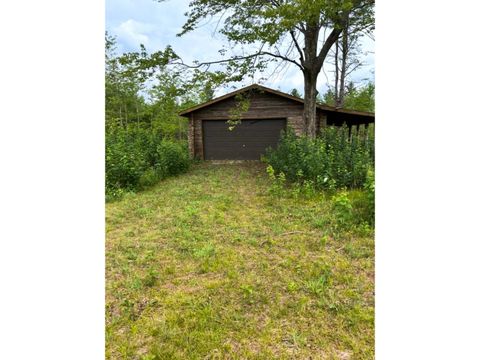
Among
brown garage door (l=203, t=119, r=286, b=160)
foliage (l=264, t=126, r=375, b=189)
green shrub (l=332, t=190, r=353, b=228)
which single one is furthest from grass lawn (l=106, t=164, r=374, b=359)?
brown garage door (l=203, t=119, r=286, b=160)

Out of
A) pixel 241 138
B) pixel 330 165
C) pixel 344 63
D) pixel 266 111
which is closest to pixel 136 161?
pixel 330 165

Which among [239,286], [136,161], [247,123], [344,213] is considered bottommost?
[239,286]

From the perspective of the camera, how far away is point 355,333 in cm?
163

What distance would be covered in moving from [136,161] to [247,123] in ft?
18.8

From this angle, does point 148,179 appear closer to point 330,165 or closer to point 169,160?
point 169,160

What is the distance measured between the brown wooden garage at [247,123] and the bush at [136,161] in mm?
2476

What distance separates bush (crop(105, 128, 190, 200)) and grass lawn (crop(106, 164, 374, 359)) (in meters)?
2.18

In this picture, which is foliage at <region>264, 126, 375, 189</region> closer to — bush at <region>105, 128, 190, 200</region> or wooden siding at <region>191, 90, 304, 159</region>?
bush at <region>105, 128, 190, 200</region>

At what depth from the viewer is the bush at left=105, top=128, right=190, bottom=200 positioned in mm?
6145

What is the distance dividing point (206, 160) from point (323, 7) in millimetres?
7743

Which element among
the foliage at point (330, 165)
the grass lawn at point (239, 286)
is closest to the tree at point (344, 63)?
the foliage at point (330, 165)

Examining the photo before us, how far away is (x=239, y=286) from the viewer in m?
2.22
